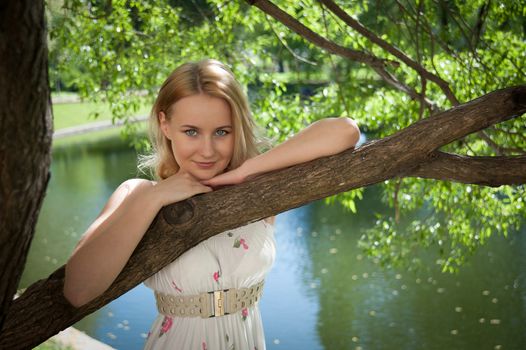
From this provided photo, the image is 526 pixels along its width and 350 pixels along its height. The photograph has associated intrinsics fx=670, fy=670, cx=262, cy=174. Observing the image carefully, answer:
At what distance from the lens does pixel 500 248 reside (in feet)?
27.2

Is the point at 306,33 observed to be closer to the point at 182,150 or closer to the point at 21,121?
the point at 182,150

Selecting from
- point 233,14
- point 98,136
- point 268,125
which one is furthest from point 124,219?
point 98,136

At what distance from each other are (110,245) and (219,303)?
42cm

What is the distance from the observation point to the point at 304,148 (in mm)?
1988

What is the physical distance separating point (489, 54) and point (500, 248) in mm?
3722

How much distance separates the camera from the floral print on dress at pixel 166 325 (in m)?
2.10

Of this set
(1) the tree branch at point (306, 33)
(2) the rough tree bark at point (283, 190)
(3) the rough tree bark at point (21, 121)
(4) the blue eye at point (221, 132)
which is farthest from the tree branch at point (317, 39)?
(3) the rough tree bark at point (21, 121)

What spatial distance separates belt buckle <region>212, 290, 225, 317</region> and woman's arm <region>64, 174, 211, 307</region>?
342 millimetres

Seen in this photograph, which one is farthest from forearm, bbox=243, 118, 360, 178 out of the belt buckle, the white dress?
the belt buckle

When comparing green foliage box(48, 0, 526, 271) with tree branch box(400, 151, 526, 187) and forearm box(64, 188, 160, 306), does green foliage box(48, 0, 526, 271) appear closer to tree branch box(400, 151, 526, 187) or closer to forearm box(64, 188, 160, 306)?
tree branch box(400, 151, 526, 187)

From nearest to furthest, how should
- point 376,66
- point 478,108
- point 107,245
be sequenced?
point 107,245 < point 478,108 < point 376,66

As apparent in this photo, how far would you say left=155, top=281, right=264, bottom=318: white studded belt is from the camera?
6.73 feet

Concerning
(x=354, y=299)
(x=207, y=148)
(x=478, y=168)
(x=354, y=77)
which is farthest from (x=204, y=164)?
(x=354, y=299)

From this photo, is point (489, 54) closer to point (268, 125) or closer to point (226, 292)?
point (268, 125)
